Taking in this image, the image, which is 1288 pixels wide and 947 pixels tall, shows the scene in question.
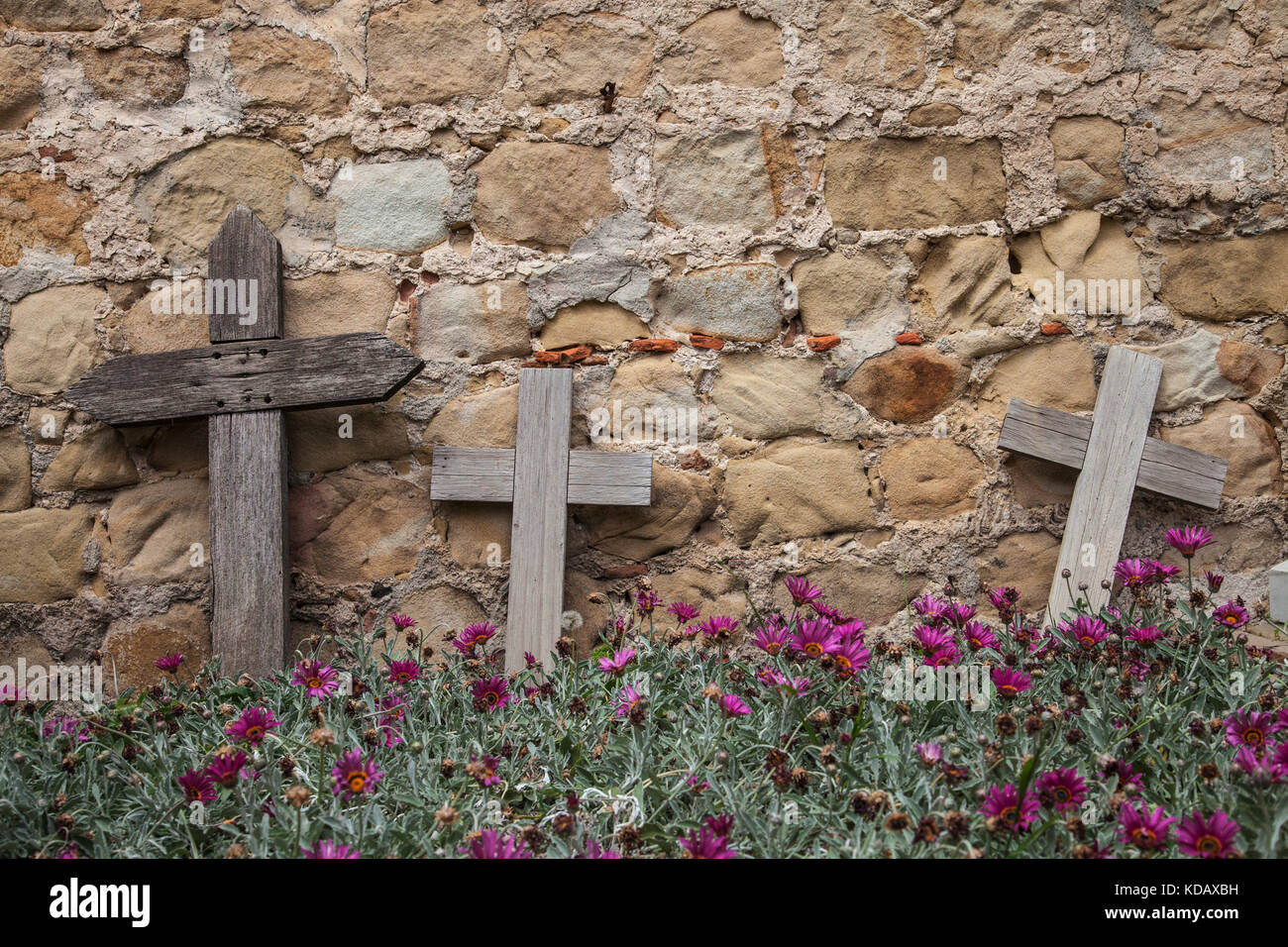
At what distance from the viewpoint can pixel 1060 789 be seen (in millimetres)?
1349

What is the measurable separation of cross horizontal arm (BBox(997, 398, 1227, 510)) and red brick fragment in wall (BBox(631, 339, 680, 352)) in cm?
91

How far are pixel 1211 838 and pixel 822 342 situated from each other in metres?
1.62

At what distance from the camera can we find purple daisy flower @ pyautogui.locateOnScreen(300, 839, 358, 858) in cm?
133

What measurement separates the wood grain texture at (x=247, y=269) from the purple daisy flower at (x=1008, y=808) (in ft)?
6.70

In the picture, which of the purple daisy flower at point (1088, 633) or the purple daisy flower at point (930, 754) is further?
the purple daisy flower at point (1088, 633)

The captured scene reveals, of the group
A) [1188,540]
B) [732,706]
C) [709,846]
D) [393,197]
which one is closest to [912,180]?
[1188,540]

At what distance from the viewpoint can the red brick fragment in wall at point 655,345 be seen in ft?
8.44

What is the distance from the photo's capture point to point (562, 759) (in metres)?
1.78

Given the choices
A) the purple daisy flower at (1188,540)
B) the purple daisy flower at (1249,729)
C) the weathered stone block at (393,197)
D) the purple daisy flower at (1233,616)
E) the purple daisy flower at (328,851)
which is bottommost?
the purple daisy flower at (328,851)

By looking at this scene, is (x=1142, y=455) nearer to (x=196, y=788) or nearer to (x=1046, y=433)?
(x=1046, y=433)

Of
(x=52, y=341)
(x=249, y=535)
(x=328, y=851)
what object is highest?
(x=52, y=341)

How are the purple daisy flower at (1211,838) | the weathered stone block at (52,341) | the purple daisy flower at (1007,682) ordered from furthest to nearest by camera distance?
the weathered stone block at (52,341) < the purple daisy flower at (1007,682) < the purple daisy flower at (1211,838)

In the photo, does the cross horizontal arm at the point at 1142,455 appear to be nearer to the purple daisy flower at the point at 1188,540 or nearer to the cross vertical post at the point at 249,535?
the purple daisy flower at the point at 1188,540

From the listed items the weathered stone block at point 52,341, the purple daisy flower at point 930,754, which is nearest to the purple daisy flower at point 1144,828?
the purple daisy flower at point 930,754
